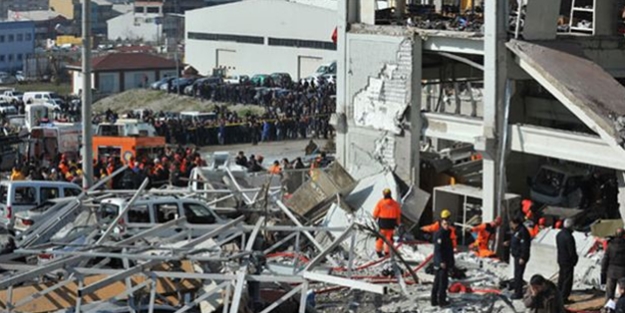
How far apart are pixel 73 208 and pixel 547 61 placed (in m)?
8.58

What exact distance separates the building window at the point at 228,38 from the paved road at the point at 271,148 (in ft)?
122

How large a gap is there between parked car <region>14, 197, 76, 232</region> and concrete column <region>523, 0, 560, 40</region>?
338 inches

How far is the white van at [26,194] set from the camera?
88.8 ft

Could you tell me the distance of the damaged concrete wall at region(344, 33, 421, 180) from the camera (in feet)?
90.7

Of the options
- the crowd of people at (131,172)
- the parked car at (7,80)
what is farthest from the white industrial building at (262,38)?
the crowd of people at (131,172)

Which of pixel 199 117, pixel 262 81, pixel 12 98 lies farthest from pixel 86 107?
pixel 262 81

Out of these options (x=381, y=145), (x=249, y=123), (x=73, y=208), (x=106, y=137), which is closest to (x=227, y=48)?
(x=249, y=123)

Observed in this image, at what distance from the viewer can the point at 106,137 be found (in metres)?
40.5

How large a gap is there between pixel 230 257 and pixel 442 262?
350 centimetres

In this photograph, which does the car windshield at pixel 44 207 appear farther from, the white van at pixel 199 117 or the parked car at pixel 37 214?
the white van at pixel 199 117

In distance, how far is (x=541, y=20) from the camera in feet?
84.2

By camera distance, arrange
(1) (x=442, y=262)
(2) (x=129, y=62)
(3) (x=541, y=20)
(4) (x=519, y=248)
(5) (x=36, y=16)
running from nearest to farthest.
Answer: (1) (x=442, y=262) < (4) (x=519, y=248) < (3) (x=541, y=20) < (2) (x=129, y=62) < (5) (x=36, y=16)

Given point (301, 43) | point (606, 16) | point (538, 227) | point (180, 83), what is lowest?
point (538, 227)

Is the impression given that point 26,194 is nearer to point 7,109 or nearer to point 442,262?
point 442,262
